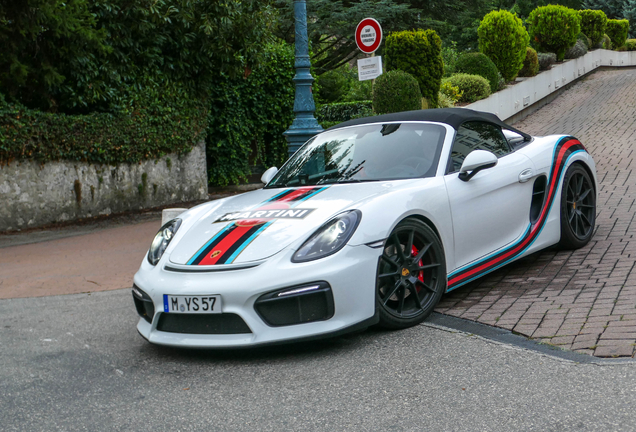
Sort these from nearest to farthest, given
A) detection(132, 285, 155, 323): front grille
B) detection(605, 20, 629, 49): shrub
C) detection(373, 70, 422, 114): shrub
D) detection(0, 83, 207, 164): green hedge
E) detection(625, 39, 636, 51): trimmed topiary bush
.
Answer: detection(132, 285, 155, 323): front grille, detection(0, 83, 207, 164): green hedge, detection(373, 70, 422, 114): shrub, detection(605, 20, 629, 49): shrub, detection(625, 39, 636, 51): trimmed topiary bush

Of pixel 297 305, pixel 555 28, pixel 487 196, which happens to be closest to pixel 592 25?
pixel 555 28

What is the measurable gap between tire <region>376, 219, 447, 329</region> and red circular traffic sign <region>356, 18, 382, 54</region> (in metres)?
8.05

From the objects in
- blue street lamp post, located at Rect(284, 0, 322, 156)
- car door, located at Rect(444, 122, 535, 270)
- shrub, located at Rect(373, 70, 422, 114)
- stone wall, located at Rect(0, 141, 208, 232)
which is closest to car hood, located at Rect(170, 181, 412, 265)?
car door, located at Rect(444, 122, 535, 270)

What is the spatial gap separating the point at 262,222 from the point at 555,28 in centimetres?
2597

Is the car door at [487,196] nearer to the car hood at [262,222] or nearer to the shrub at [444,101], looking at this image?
the car hood at [262,222]

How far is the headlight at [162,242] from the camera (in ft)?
15.3

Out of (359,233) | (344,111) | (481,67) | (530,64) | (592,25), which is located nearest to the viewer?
(359,233)

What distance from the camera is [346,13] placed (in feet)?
66.7

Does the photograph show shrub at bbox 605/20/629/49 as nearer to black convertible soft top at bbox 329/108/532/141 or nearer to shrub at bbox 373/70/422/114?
shrub at bbox 373/70/422/114

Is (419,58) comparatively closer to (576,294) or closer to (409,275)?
(576,294)

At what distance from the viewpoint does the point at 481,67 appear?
2002 centimetres

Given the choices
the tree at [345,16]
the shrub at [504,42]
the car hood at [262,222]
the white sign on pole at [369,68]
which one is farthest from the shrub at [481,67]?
the car hood at [262,222]

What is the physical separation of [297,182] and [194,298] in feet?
5.46

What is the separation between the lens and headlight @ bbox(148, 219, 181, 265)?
4.65 metres
